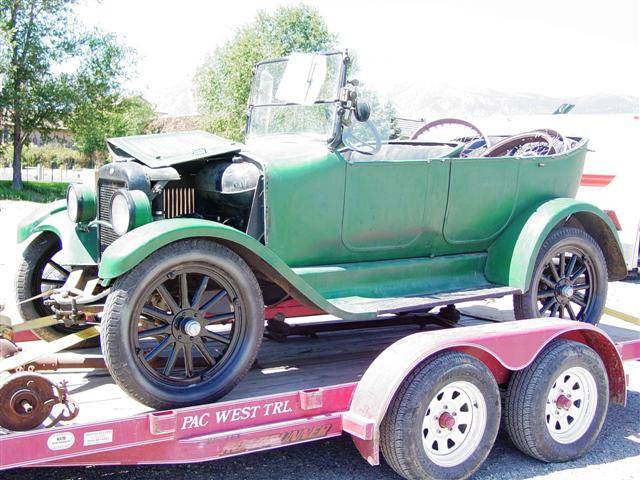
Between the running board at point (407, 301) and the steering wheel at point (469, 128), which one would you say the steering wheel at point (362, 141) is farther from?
the steering wheel at point (469, 128)

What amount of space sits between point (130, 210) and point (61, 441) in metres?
1.22

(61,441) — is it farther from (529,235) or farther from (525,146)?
(525,146)

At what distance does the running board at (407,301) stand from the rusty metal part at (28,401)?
5.07ft

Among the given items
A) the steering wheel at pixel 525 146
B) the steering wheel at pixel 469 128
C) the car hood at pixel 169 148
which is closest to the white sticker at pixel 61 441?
the car hood at pixel 169 148

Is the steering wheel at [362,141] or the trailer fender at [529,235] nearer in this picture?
the steering wheel at [362,141]

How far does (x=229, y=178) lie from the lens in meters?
4.01

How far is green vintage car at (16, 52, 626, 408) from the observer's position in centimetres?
346

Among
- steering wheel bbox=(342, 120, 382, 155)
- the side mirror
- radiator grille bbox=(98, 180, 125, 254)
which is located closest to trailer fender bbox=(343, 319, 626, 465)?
steering wheel bbox=(342, 120, 382, 155)

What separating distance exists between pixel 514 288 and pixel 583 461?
1.13 meters

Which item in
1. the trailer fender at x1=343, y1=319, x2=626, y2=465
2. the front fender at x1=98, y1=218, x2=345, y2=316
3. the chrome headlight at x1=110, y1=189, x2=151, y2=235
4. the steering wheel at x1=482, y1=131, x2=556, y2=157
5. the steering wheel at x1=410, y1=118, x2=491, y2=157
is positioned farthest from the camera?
the steering wheel at x1=410, y1=118, x2=491, y2=157

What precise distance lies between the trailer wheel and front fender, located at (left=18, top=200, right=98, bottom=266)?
6.68ft

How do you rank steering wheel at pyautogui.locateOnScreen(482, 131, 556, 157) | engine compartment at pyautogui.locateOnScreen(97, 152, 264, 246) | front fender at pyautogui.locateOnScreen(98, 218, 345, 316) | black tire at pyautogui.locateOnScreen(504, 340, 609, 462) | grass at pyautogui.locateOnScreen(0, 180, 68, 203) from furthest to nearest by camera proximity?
1. grass at pyautogui.locateOnScreen(0, 180, 68, 203)
2. steering wheel at pyautogui.locateOnScreen(482, 131, 556, 157)
3. black tire at pyautogui.locateOnScreen(504, 340, 609, 462)
4. engine compartment at pyautogui.locateOnScreen(97, 152, 264, 246)
5. front fender at pyautogui.locateOnScreen(98, 218, 345, 316)

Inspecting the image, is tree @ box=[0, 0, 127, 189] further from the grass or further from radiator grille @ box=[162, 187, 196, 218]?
radiator grille @ box=[162, 187, 196, 218]

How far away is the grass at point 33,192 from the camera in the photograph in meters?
23.6
